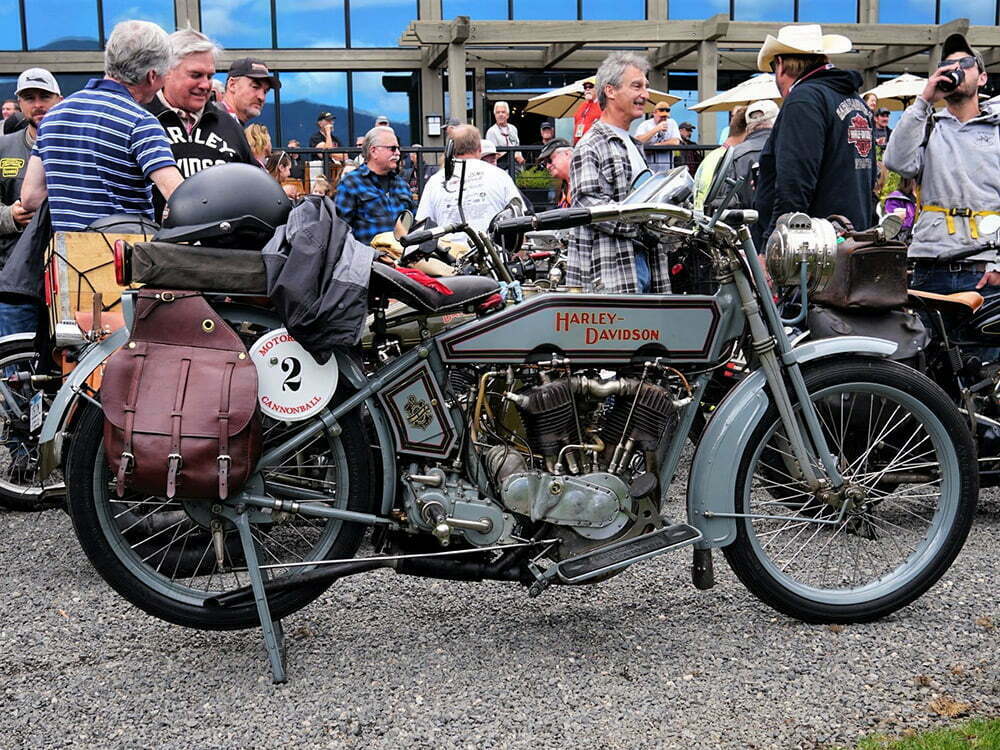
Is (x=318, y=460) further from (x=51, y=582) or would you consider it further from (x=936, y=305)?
(x=936, y=305)

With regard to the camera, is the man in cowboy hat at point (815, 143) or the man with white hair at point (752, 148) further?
the man with white hair at point (752, 148)

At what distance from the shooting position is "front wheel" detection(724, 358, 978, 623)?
3533mm

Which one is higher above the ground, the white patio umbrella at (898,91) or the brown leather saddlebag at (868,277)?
the white patio umbrella at (898,91)

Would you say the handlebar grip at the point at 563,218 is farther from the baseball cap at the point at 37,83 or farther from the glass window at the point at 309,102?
the glass window at the point at 309,102

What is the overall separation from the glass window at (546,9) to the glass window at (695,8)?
2068mm

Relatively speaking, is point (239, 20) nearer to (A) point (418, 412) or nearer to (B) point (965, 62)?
(B) point (965, 62)

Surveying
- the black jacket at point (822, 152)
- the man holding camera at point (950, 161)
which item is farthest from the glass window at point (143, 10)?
the man holding camera at point (950, 161)

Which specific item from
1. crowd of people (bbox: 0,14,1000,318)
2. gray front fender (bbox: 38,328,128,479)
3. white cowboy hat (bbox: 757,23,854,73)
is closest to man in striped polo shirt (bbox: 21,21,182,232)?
crowd of people (bbox: 0,14,1000,318)

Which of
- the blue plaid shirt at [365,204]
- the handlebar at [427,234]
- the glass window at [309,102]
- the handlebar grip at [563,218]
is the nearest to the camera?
the handlebar grip at [563,218]

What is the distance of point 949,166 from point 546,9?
18509 mm

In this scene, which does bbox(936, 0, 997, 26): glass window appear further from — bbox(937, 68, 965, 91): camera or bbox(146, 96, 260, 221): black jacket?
bbox(146, 96, 260, 221): black jacket

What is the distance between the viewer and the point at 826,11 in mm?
23328

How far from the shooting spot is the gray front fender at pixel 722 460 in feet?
11.3

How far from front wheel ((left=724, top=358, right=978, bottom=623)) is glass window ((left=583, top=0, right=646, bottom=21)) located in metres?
20.4
